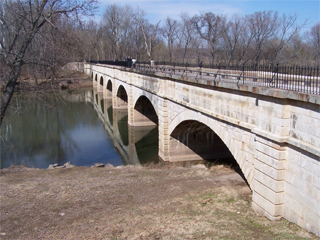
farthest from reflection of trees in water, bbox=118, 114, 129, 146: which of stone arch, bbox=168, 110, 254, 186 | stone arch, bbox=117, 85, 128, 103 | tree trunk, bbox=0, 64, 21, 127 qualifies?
stone arch, bbox=168, 110, 254, 186

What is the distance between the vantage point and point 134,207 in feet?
30.0

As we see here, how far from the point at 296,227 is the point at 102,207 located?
5504mm

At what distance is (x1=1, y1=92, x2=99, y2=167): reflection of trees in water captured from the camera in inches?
706

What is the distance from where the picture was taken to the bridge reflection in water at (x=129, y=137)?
1869 centimetres

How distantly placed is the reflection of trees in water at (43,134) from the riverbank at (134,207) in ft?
11.5

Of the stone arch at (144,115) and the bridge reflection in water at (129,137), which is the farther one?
the stone arch at (144,115)

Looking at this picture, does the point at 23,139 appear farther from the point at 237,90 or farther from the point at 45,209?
the point at 237,90

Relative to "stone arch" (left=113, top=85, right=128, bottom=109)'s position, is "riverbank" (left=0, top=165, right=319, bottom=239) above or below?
below

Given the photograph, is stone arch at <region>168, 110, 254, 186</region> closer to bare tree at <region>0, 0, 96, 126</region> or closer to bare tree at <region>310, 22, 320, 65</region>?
bare tree at <region>0, 0, 96, 126</region>

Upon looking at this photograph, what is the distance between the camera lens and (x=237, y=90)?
379 inches

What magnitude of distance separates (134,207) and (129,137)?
1451 centimetres

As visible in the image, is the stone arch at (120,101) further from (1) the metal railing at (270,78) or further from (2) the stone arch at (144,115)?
(1) the metal railing at (270,78)

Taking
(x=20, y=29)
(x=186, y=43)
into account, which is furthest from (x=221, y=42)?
(x=20, y=29)

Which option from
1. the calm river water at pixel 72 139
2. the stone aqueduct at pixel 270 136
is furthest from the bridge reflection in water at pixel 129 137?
the stone aqueduct at pixel 270 136
